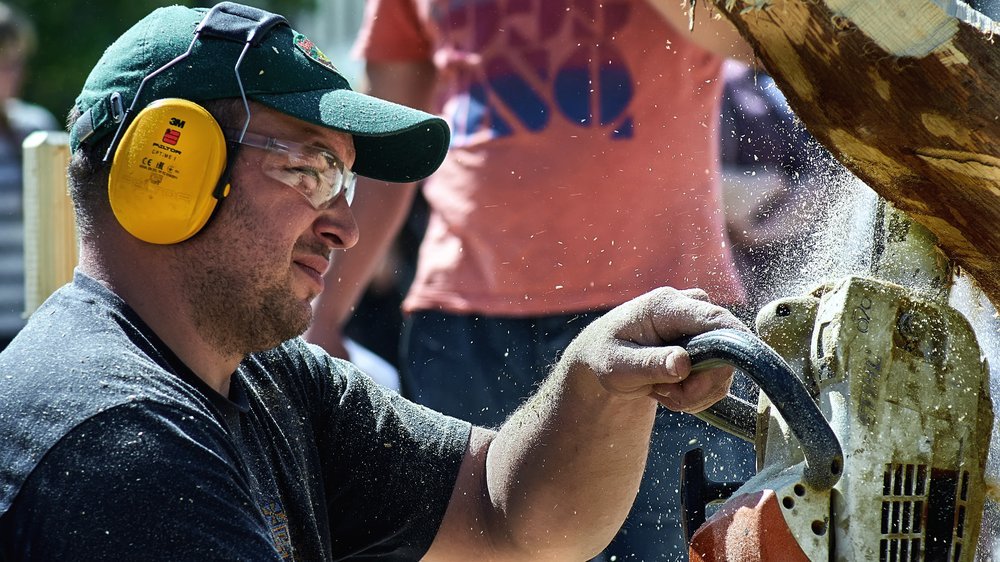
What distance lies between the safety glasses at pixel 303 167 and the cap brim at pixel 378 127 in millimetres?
60

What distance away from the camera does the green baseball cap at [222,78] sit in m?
1.96

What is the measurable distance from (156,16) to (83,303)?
0.47m

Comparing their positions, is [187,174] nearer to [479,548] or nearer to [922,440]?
[479,548]

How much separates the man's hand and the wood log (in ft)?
1.05

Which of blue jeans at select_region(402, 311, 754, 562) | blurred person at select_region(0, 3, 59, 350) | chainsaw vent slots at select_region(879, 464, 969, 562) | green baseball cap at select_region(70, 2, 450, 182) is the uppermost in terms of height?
green baseball cap at select_region(70, 2, 450, 182)

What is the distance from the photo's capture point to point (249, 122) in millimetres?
2018

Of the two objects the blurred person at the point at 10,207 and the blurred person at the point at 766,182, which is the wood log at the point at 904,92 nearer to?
the blurred person at the point at 766,182

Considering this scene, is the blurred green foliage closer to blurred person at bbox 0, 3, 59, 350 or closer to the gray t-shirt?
blurred person at bbox 0, 3, 59, 350

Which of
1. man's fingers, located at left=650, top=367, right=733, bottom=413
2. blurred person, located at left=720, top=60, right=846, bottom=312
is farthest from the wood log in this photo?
man's fingers, located at left=650, top=367, right=733, bottom=413

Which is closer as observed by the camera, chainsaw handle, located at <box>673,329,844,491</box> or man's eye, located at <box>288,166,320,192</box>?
chainsaw handle, located at <box>673,329,844,491</box>

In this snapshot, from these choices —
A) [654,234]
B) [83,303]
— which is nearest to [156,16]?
[83,303]

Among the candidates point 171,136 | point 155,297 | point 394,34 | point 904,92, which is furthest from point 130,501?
point 394,34

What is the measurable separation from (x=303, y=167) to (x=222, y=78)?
0.19 m

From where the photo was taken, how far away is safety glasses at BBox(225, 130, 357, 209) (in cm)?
204
